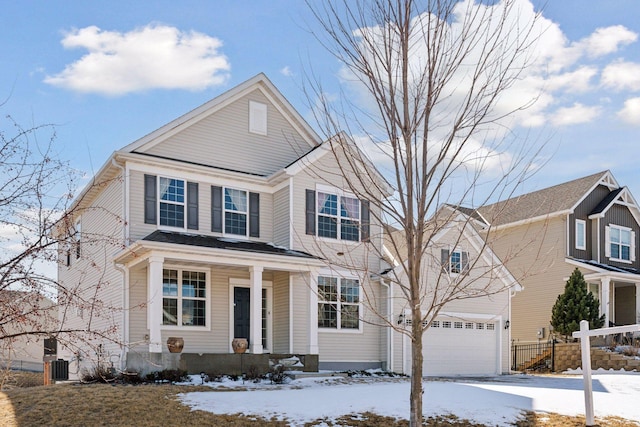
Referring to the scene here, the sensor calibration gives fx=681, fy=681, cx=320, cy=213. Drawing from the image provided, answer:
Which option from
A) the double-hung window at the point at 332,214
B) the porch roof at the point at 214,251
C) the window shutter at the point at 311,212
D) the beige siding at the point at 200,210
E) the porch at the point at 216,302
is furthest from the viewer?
the double-hung window at the point at 332,214

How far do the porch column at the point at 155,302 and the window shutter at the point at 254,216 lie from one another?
4517mm

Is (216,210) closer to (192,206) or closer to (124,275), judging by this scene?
(192,206)

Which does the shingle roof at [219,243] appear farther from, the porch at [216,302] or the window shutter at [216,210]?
the window shutter at [216,210]

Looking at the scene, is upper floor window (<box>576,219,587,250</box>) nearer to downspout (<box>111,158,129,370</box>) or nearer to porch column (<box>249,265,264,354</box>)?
porch column (<box>249,265,264,354</box>)

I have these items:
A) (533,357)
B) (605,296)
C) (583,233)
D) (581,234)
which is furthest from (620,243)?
(533,357)

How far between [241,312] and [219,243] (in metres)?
2.65

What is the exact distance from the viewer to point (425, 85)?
879cm

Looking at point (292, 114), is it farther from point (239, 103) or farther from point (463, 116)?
point (463, 116)

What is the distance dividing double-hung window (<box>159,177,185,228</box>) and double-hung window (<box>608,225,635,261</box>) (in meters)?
21.7

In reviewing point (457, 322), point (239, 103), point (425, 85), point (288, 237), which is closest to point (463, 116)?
point (425, 85)

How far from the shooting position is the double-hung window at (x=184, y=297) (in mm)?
19105

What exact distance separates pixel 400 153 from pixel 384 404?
524 cm

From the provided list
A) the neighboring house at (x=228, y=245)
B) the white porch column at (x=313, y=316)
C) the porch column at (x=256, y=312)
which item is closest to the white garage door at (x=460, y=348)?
the neighboring house at (x=228, y=245)

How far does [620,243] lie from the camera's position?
33.1 m
